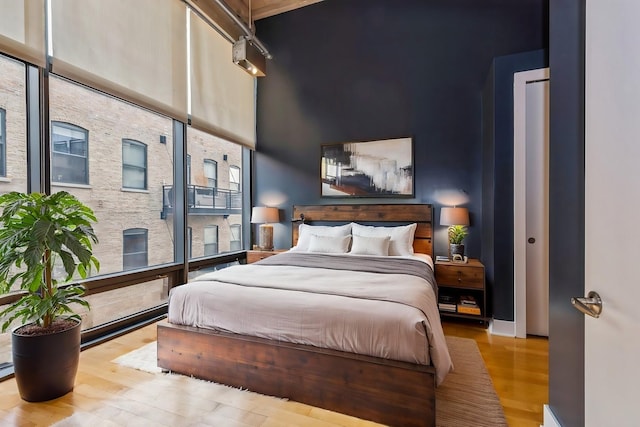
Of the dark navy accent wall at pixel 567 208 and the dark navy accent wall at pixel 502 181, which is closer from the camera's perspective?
the dark navy accent wall at pixel 567 208

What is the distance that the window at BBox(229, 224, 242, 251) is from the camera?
15.4 feet

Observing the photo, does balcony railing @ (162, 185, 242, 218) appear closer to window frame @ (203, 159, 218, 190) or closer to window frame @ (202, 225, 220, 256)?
window frame @ (203, 159, 218, 190)

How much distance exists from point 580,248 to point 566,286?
0.79ft

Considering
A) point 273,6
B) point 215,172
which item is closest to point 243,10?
point 273,6

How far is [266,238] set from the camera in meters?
4.54

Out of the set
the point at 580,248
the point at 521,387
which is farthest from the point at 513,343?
the point at 580,248

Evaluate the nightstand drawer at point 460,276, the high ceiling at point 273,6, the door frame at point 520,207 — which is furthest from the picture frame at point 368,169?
the high ceiling at point 273,6

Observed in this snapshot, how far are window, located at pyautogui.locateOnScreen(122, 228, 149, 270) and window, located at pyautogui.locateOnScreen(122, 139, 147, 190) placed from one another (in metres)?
0.48

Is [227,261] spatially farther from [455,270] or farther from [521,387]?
[521,387]

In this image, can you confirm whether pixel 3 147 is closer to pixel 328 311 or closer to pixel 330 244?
pixel 328 311

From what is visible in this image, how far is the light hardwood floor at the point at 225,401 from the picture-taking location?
173cm

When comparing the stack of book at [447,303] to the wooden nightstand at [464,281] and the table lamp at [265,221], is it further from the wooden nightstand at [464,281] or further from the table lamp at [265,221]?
the table lamp at [265,221]

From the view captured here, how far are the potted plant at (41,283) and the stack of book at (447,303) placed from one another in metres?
3.22
